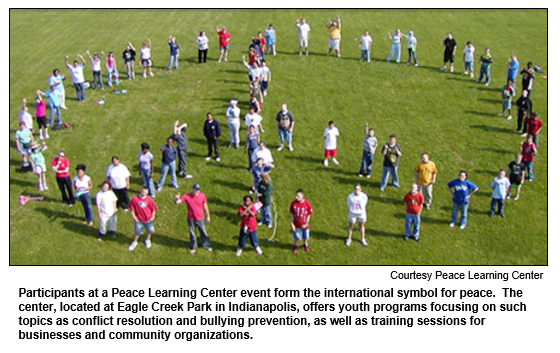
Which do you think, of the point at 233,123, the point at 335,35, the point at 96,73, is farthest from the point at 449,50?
the point at 96,73

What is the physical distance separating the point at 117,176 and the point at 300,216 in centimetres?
587

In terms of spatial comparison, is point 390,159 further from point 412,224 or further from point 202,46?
point 202,46

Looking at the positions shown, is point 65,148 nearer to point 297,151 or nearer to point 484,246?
point 297,151

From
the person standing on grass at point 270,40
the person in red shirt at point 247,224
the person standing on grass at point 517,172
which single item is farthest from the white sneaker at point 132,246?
the person standing on grass at point 270,40

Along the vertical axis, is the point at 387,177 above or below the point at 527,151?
below

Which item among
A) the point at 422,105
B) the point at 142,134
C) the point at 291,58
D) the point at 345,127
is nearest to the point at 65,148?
the point at 142,134

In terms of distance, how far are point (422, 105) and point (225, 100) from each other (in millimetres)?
9062

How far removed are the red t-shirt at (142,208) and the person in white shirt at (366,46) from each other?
17400 mm

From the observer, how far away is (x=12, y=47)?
31188 millimetres

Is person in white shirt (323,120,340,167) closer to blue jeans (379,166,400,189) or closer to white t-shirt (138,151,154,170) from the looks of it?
blue jeans (379,166,400,189)

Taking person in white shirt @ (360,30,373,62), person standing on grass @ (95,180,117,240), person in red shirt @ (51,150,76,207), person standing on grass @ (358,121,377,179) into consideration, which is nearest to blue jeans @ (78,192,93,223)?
person standing on grass @ (95,180,117,240)

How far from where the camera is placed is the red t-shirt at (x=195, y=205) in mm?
13852

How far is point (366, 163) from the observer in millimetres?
17719

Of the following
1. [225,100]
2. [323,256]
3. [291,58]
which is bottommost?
[323,256]
